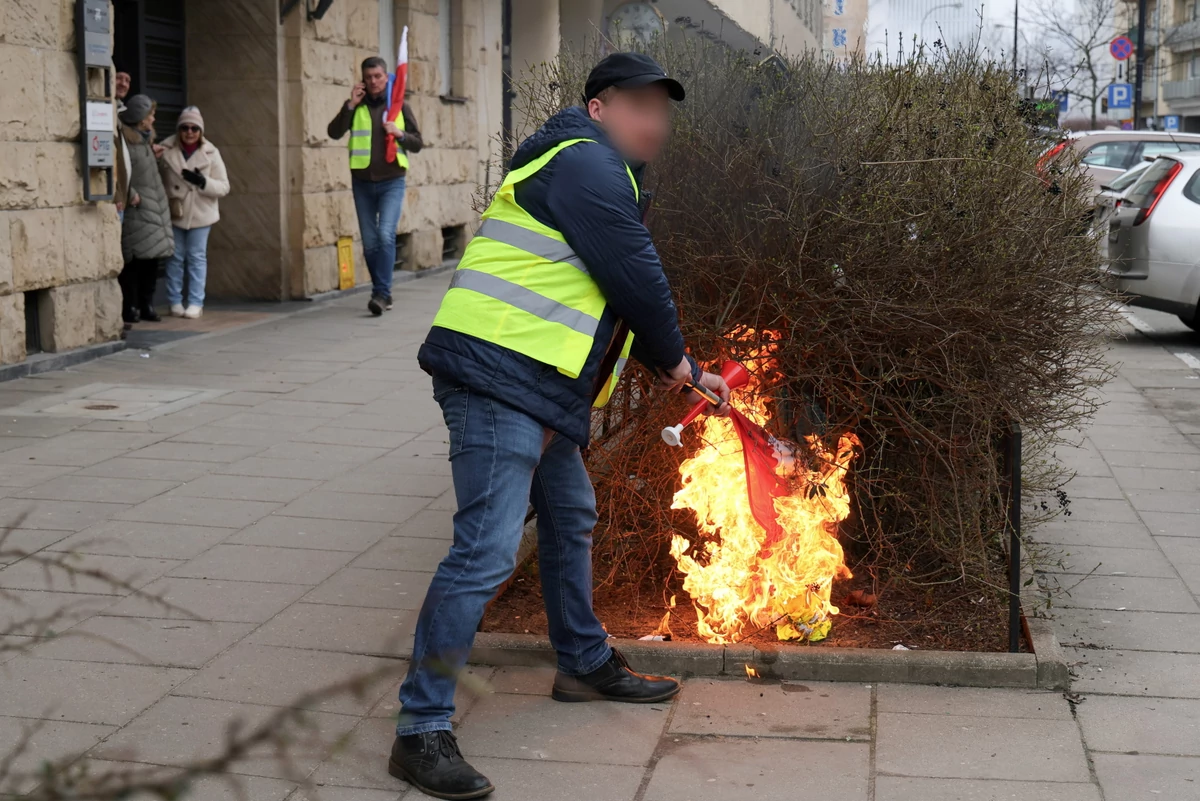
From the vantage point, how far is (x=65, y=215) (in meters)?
9.91

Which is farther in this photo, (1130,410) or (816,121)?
(1130,410)

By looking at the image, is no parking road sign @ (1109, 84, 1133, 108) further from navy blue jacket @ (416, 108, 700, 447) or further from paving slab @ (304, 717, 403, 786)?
paving slab @ (304, 717, 403, 786)

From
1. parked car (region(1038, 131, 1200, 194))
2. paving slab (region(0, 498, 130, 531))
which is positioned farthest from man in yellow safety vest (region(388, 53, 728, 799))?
parked car (region(1038, 131, 1200, 194))

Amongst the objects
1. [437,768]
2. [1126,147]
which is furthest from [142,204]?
[1126,147]

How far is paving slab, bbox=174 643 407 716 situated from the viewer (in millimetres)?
4156

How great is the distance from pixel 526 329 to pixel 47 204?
711 cm

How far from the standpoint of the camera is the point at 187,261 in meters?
12.4

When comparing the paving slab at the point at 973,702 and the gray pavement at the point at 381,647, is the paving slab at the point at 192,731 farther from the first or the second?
the paving slab at the point at 973,702

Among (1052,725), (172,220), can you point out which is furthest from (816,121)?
(172,220)

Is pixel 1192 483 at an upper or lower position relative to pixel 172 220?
lower

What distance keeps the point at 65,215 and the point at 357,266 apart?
5.26 m

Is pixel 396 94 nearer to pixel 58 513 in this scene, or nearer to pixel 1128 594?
pixel 58 513

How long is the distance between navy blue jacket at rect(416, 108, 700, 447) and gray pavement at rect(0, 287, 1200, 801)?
0.75 metres

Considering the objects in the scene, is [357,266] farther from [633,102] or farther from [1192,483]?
[633,102]
